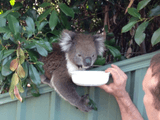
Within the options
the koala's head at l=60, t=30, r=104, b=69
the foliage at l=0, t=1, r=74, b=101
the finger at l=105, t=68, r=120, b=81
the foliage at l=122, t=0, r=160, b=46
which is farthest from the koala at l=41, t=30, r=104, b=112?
the foliage at l=122, t=0, r=160, b=46

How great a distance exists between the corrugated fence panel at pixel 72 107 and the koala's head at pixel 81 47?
17 centimetres

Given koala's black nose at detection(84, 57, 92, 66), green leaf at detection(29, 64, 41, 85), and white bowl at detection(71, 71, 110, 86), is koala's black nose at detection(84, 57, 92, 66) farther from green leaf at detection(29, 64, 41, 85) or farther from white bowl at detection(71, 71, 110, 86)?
green leaf at detection(29, 64, 41, 85)

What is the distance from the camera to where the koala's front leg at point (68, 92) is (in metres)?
1.88

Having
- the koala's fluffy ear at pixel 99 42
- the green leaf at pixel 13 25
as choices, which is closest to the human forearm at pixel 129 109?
the koala's fluffy ear at pixel 99 42

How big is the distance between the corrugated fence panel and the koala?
10 centimetres

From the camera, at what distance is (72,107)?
6.56 ft

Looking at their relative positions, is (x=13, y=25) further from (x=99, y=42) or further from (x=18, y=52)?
(x=99, y=42)

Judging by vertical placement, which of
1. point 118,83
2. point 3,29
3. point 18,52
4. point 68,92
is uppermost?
point 3,29

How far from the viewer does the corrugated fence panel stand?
1.79m

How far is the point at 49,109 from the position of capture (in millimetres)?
2012

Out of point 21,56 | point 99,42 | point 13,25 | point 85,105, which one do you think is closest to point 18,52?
point 21,56

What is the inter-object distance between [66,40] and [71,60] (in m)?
0.21

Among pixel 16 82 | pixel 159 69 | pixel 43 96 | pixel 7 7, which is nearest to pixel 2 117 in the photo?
pixel 43 96

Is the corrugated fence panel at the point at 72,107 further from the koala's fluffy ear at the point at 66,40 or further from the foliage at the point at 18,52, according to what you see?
the foliage at the point at 18,52
